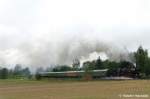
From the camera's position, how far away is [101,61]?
145m

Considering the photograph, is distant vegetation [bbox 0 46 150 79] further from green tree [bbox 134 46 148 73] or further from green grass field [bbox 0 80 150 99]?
green grass field [bbox 0 80 150 99]

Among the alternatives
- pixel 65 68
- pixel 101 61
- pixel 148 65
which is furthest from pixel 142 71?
pixel 65 68

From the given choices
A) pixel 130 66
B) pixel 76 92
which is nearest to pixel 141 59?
pixel 130 66

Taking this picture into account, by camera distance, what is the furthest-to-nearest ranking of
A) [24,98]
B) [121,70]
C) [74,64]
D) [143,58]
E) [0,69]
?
1. [0,69]
2. [74,64]
3. [143,58]
4. [121,70]
5. [24,98]

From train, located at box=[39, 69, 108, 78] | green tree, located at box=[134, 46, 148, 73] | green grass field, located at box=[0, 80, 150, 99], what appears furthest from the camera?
green tree, located at box=[134, 46, 148, 73]

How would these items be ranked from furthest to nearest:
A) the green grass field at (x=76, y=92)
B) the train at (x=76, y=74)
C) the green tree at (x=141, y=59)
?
the green tree at (x=141, y=59) → the train at (x=76, y=74) → the green grass field at (x=76, y=92)

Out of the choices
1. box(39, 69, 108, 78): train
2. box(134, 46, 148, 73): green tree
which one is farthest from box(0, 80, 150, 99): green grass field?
box(134, 46, 148, 73): green tree

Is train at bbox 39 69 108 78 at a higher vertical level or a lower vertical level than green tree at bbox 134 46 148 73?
lower

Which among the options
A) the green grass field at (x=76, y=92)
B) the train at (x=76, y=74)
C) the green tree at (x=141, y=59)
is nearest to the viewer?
the green grass field at (x=76, y=92)

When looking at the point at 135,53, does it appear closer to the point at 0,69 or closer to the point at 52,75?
the point at 52,75

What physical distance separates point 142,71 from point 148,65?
301 cm

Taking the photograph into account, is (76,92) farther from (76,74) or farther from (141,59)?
(141,59)

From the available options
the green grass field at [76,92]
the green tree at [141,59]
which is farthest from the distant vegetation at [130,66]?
the green grass field at [76,92]

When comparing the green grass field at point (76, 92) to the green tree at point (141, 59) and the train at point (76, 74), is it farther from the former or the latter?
the green tree at point (141, 59)
